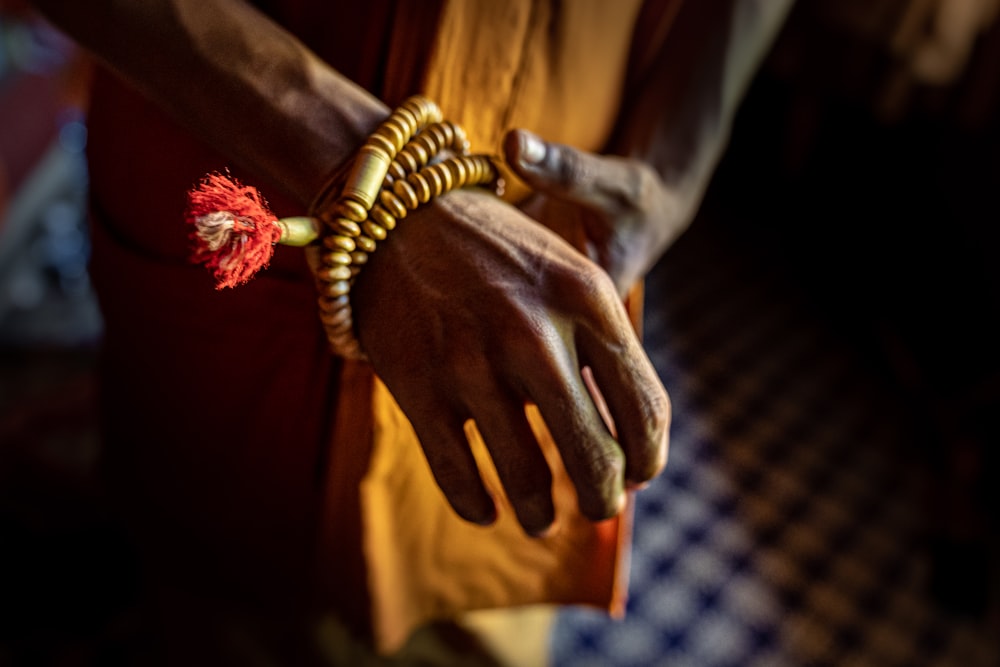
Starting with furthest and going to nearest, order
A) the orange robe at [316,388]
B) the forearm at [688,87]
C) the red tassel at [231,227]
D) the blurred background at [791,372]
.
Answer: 1. the blurred background at [791,372]
2. the forearm at [688,87]
3. the orange robe at [316,388]
4. the red tassel at [231,227]

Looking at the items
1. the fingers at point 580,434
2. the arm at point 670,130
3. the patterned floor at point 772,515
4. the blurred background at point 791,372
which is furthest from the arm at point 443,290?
the patterned floor at point 772,515

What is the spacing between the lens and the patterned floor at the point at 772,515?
115cm

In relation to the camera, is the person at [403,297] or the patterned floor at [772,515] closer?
the person at [403,297]

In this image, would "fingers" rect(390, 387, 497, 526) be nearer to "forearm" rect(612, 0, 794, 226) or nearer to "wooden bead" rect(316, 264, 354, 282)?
"wooden bead" rect(316, 264, 354, 282)

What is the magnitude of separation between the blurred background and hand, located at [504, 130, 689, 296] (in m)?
0.65

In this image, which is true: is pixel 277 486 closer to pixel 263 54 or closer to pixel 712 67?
pixel 263 54

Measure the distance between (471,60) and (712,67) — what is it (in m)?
0.23

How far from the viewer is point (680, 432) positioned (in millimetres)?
1443

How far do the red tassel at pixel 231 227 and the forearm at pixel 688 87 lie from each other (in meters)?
0.32

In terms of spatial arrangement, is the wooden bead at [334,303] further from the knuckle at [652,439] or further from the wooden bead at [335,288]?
the knuckle at [652,439]

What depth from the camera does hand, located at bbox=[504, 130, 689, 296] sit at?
1.39 feet

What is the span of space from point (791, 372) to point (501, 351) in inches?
55.6

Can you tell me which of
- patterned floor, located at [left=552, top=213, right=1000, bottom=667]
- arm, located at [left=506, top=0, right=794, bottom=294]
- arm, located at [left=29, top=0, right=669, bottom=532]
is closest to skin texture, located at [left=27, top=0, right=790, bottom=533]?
arm, located at [left=29, top=0, right=669, bottom=532]

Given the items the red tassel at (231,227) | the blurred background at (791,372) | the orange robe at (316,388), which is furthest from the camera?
the blurred background at (791,372)
